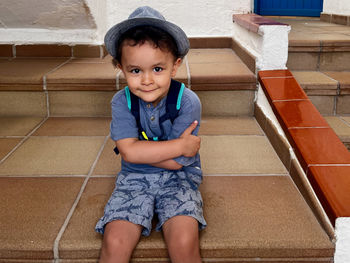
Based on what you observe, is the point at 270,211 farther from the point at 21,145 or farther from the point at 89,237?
the point at 21,145

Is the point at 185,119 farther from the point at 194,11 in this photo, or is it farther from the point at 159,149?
the point at 194,11

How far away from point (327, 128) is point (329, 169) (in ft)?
1.05

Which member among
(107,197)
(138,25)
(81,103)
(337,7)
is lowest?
(107,197)

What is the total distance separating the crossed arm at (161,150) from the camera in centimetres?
124

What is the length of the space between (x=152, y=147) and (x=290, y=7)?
3.77 metres

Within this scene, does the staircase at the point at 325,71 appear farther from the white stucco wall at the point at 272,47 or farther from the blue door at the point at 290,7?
the blue door at the point at 290,7

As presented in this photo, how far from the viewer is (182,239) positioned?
3.61ft

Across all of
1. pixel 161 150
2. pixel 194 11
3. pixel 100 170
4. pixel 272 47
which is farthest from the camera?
pixel 194 11

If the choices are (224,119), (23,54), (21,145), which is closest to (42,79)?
(21,145)

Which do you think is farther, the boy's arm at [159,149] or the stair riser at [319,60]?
the stair riser at [319,60]

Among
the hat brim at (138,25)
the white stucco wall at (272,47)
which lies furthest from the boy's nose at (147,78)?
the white stucco wall at (272,47)

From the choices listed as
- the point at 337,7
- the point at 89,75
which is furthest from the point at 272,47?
the point at 337,7

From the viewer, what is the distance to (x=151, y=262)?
46.8 inches

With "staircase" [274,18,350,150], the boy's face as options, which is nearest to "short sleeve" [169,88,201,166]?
the boy's face
